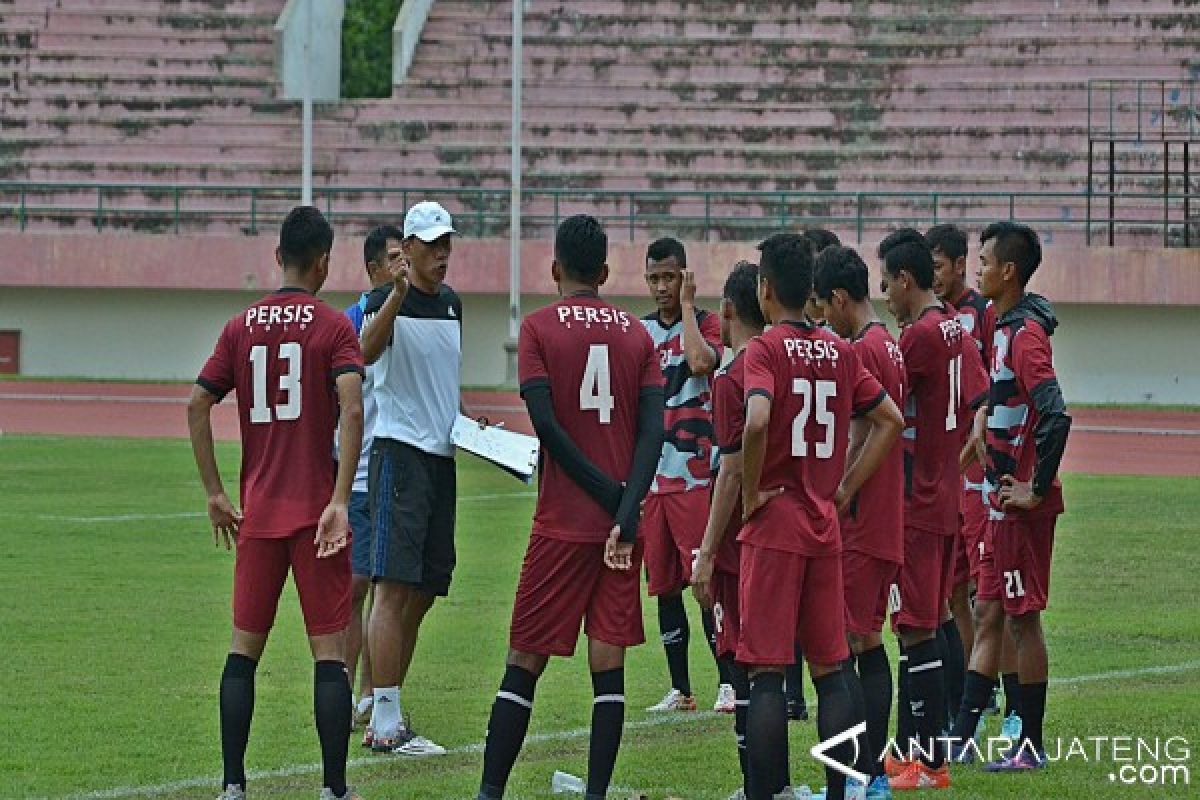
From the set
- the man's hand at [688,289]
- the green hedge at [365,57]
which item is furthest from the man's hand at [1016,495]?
the green hedge at [365,57]

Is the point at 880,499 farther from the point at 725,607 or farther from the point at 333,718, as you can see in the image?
the point at 333,718

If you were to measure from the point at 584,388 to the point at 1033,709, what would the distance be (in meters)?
2.55

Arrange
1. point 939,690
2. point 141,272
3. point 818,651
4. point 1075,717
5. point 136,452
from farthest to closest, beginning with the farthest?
point 141,272
point 136,452
point 1075,717
point 939,690
point 818,651

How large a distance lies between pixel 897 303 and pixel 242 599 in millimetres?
3098

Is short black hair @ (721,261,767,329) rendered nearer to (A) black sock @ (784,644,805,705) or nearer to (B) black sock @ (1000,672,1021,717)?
(A) black sock @ (784,644,805,705)

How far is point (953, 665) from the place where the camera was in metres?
10.8

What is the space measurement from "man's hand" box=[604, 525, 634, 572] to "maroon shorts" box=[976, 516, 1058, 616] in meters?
1.95

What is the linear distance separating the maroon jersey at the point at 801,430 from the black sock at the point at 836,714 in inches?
19.8

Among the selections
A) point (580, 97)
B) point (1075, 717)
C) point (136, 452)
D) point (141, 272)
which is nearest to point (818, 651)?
point (1075, 717)

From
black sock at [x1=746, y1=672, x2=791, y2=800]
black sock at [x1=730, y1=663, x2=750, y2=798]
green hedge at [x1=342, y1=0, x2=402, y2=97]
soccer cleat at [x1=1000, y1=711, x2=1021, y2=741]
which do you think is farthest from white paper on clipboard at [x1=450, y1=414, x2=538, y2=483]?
green hedge at [x1=342, y1=0, x2=402, y2=97]

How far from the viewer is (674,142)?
136ft

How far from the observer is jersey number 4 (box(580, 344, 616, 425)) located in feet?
29.8

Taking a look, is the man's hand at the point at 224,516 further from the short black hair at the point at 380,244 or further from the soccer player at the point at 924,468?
the soccer player at the point at 924,468

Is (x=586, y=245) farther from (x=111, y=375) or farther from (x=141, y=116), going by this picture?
(x=141, y=116)
